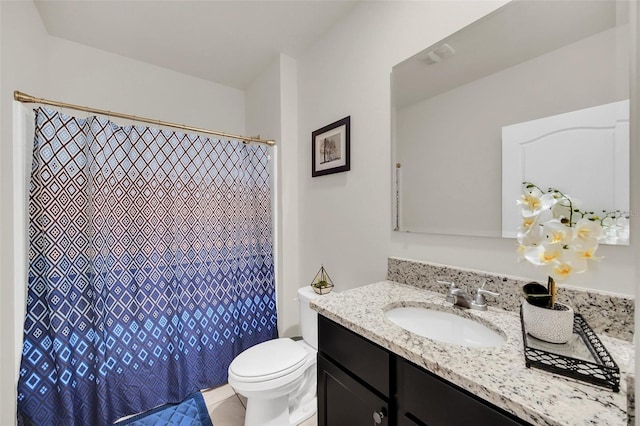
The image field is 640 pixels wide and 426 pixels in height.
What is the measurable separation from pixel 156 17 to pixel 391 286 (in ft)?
7.15

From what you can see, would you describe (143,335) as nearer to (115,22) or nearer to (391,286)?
(391,286)

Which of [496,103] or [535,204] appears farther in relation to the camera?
[496,103]

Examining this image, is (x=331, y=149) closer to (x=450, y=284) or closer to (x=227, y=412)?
(x=450, y=284)

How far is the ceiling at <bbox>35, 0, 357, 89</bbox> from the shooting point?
5.27ft

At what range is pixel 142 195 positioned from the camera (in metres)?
1.60

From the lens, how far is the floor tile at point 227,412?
1.59m

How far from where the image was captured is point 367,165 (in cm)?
154

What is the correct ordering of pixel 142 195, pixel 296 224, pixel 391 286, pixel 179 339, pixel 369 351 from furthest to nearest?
pixel 296 224
pixel 179 339
pixel 142 195
pixel 391 286
pixel 369 351

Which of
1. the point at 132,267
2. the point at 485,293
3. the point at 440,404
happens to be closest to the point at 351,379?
the point at 440,404

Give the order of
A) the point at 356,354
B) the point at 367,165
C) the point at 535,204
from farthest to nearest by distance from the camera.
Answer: the point at 367,165, the point at 356,354, the point at 535,204

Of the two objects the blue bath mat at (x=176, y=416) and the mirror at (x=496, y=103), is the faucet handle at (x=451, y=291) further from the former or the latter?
the blue bath mat at (x=176, y=416)

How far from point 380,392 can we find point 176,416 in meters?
1.49

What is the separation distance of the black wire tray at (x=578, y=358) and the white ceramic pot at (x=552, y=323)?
2 centimetres

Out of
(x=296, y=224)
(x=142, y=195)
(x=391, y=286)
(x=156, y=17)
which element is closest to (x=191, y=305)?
(x=142, y=195)
